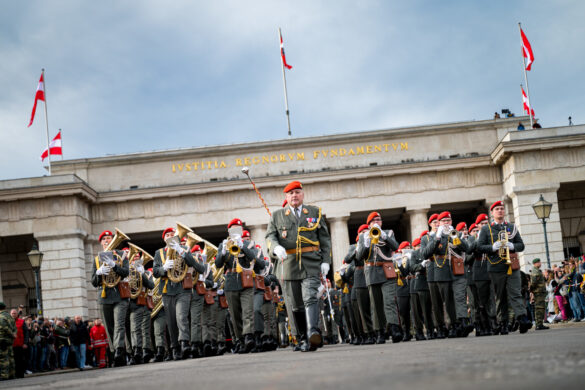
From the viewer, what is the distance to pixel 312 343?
1027cm

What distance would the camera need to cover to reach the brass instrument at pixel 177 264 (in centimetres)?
1497

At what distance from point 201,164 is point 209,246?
23321 millimetres

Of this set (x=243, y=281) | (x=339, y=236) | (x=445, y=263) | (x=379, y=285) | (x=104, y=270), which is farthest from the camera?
(x=339, y=236)

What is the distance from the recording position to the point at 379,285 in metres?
14.3

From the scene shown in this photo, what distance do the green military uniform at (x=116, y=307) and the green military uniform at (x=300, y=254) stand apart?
5.29 meters

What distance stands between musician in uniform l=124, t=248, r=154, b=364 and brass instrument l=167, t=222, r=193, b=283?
1397 mm

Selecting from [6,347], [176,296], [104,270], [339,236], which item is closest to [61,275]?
[339,236]

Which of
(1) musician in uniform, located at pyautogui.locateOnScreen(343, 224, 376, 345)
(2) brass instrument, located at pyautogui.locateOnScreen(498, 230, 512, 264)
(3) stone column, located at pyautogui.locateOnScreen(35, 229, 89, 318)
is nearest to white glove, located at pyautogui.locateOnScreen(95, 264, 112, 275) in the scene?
(1) musician in uniform, located at pyautogui.locateOnScreen(343, 224, 376, 345)

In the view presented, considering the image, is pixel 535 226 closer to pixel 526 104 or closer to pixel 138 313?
pixel 526 104

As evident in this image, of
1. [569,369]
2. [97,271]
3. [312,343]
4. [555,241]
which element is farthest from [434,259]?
[555,241]

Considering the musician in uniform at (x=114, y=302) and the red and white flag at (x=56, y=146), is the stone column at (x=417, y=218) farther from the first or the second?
the musician in uniform at (x=114, y=302)

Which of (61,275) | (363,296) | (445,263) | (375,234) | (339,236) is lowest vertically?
(363,296)

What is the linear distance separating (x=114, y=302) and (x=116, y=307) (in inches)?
4.6

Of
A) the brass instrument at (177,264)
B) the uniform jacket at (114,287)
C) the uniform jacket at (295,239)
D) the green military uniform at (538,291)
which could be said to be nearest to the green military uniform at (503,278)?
the green military uniform at (538,291)
